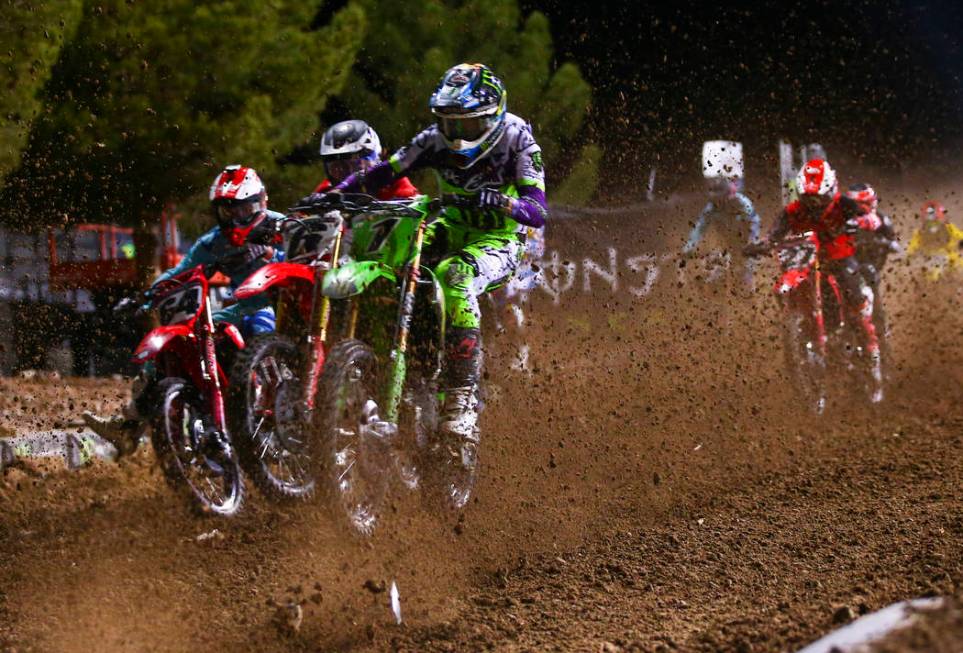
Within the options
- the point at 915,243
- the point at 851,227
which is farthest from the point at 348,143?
the point at 915,243

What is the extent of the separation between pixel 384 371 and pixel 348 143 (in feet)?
5.64

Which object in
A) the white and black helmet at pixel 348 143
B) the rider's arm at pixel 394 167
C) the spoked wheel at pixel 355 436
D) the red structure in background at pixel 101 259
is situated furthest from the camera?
the red structure in background at pixel 101 259

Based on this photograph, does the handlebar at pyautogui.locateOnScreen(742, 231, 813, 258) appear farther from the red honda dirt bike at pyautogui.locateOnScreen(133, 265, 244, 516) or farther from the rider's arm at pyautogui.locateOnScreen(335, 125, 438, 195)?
the red honda dirt bike at pyautogui.locateOnScreen(133, 265, 244, 516)

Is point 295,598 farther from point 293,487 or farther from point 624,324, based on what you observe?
point 624,324

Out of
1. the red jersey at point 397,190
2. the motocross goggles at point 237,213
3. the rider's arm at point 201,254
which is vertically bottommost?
the rider's arm at point 201,254

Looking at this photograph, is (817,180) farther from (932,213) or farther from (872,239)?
(932,213)

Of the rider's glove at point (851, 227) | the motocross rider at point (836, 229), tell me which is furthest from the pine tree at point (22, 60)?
the rider's glove at point (851, 227)

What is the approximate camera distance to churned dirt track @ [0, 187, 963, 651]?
4266 millimetres

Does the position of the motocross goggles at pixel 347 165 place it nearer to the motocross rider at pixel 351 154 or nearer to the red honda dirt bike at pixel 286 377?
the motocross rider at pixel 351 154

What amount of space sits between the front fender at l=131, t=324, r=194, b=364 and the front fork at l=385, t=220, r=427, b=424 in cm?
122

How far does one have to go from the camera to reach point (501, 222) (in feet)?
18.6

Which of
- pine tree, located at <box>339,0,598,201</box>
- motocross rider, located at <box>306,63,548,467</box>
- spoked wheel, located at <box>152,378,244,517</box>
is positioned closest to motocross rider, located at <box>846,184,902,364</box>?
motocross rider, located at <box>306,63,548,467</box>

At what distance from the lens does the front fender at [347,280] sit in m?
5.03

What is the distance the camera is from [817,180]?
29.5ft
